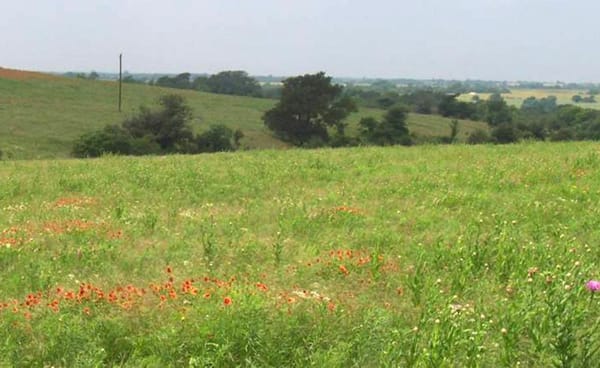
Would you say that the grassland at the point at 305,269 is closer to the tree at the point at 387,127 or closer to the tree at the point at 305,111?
the tree at the point at 387,127

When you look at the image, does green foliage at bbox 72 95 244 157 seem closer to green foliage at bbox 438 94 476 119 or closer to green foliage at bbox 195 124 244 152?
green foliage at bbox 195 124 244 152

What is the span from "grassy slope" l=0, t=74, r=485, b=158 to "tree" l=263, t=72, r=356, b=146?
1891mm

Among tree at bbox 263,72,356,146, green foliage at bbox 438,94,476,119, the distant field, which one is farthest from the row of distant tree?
the distant field

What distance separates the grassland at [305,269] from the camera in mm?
4488

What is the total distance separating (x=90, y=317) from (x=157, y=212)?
5344 mm

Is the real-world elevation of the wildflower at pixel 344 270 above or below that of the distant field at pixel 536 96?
→ below

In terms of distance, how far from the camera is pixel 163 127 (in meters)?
51.4

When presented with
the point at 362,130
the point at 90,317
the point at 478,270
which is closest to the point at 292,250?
the point at 478,270

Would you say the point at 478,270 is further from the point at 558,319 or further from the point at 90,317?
the point at 90,317

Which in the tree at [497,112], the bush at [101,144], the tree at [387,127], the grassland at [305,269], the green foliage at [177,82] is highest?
the green foliage at [177,82]

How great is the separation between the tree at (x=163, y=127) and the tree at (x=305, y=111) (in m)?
12.0

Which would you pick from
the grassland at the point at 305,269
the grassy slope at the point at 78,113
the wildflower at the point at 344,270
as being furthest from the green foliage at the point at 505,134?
the wildflower at the point at 344,270

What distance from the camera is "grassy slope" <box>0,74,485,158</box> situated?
157 ft

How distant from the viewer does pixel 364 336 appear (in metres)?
4.66
